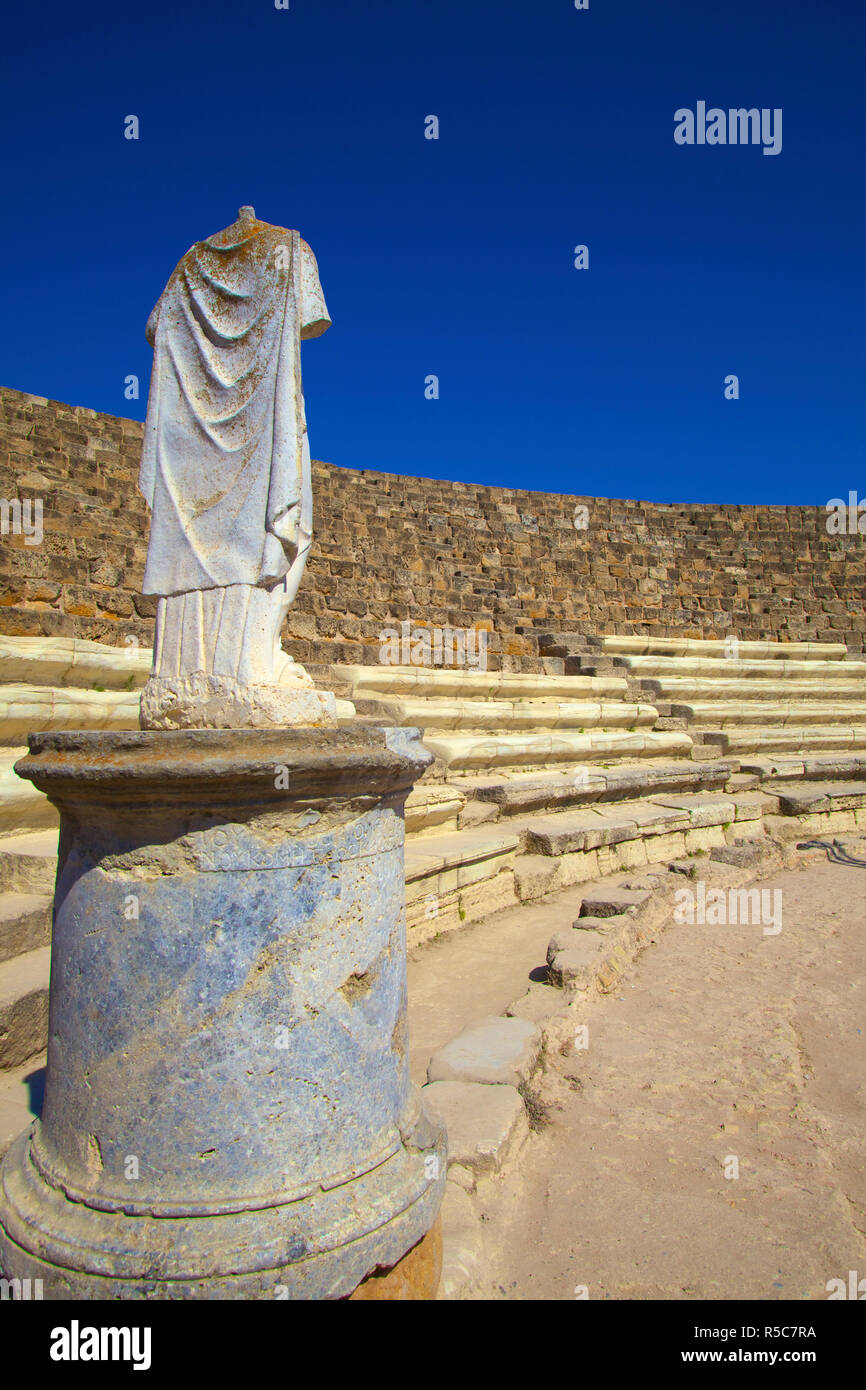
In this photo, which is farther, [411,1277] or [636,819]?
[636,819]

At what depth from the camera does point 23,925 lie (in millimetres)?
3340

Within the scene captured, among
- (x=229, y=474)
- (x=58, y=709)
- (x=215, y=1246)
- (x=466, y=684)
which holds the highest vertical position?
(x=229, y=474)

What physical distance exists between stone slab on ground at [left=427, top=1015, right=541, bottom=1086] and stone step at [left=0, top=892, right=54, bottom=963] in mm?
1629

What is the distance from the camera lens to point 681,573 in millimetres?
16938

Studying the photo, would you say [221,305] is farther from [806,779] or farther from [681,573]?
[681,573]

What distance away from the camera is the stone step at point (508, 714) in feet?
26.3

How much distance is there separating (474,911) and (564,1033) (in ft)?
5.97

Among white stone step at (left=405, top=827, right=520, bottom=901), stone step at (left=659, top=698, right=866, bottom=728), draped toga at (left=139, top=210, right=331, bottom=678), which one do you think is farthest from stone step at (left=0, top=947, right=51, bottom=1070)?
stone step at (left=659, top=698, right=866, bottom=728)

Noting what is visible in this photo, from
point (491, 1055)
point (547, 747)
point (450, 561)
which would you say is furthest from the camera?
point (450, 561)

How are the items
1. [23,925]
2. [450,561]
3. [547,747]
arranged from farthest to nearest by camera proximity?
[450,561], [547,747], [23,925]

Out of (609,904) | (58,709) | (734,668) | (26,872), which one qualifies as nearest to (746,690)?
(734,668)

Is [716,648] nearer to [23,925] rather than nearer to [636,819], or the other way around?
[636,819]

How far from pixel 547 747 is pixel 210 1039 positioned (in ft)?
23.4

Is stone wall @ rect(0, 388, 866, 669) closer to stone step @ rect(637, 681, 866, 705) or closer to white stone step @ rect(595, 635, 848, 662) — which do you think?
white stone step @ rect(595, 635, 848, 662)
